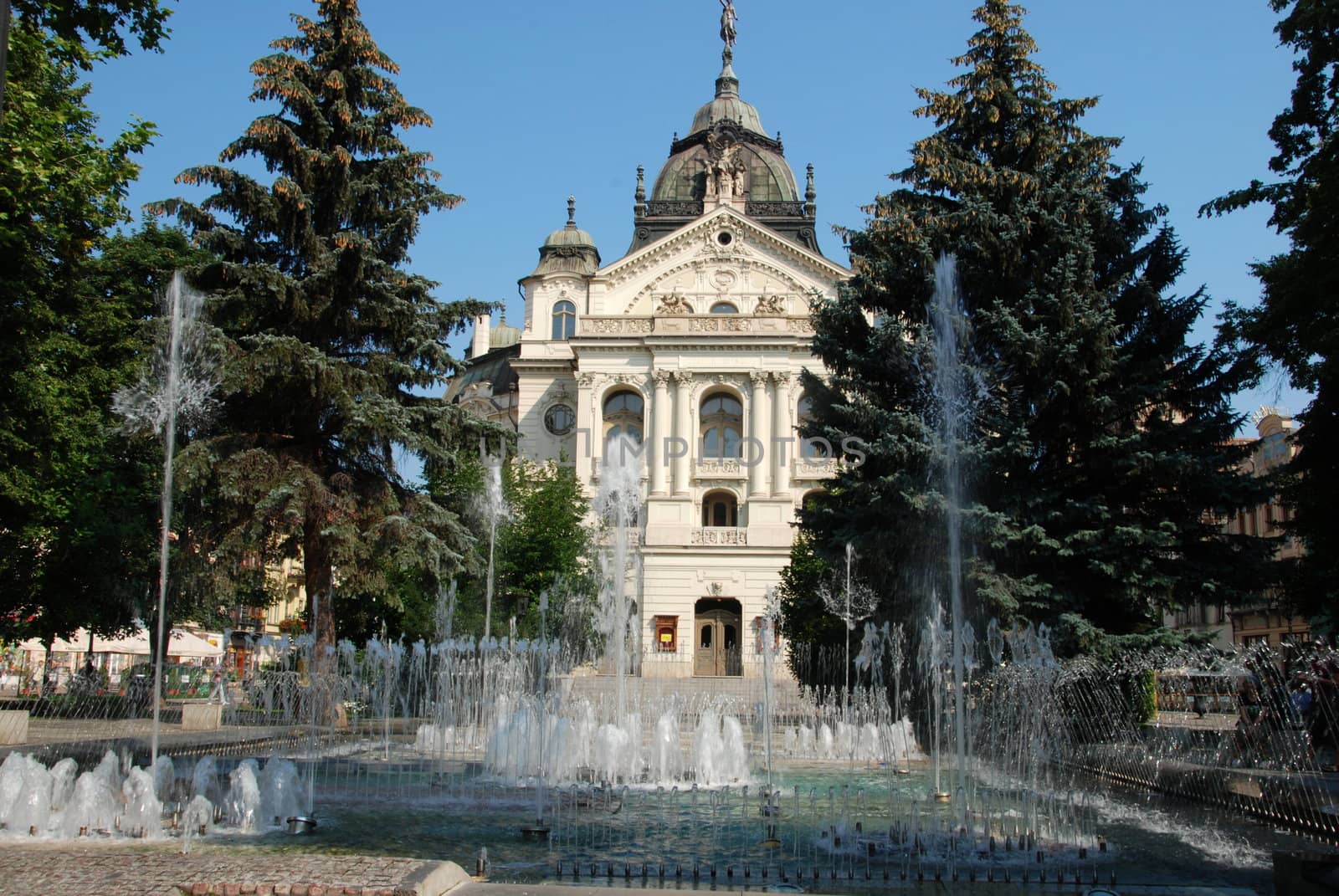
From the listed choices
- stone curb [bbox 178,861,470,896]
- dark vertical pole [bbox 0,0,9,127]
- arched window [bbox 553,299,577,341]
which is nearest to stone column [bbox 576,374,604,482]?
arched window [bbox 553,299,577,341]

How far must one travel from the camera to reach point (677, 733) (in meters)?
16.8

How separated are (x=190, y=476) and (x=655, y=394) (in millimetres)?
28825

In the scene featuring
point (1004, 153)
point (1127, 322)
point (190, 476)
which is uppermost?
point (1004, 153)

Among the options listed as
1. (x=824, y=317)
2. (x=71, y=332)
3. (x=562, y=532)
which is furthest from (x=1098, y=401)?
(x=562, y=532)

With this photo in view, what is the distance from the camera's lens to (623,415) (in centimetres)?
4819

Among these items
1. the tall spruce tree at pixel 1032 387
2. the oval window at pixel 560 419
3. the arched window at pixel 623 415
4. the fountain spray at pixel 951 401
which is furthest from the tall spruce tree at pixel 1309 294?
the oval window at pixel 560 419

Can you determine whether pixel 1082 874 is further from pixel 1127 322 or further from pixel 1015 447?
pixel 1127 322

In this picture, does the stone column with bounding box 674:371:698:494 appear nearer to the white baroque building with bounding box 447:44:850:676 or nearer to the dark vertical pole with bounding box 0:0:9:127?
the white baroque building with bounding box 447:44:850:676

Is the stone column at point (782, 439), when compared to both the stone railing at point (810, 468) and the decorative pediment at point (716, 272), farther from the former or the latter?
the decorative pediment at point (716, 272)

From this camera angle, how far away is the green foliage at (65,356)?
16.4m

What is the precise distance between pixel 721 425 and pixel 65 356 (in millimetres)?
29107

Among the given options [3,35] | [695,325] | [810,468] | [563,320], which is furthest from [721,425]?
[3,35]

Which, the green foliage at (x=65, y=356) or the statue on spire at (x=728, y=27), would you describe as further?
the statue on spire at (x=728, y=27)

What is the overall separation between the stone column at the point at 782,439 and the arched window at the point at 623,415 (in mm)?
5914
